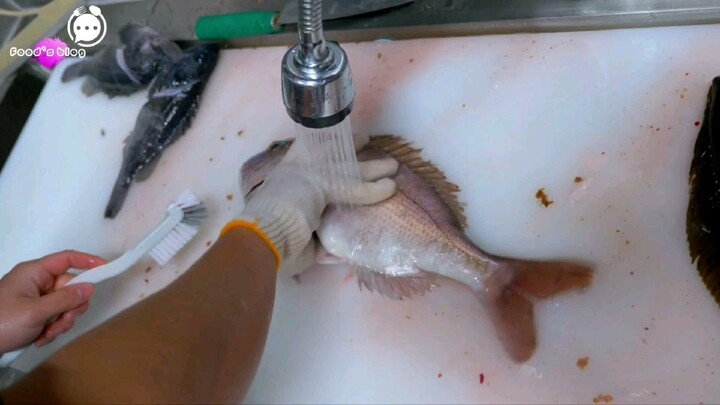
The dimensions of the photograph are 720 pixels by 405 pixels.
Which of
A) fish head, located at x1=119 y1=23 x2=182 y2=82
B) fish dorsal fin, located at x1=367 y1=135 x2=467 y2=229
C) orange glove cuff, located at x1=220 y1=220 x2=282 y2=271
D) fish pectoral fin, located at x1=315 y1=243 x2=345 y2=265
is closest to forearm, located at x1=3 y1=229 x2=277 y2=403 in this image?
orange glove cuff, located at x1=220 y1=220 x2=282 y2=271

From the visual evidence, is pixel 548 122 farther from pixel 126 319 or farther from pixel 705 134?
pixel 126 319

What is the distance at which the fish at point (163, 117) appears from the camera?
3.83 ft

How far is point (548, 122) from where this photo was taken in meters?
1.02

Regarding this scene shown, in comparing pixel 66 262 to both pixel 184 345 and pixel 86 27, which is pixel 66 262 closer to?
pixel 184 345

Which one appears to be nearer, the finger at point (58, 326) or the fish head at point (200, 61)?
the finger at point (58, 326)

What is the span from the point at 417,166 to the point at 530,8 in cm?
34

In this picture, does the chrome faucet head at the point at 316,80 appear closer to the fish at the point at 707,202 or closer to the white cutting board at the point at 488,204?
the white cutting board at the point at 488,204

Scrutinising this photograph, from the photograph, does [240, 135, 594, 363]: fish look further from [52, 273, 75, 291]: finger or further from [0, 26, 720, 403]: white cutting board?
[52, 273, 75, 291]: finger

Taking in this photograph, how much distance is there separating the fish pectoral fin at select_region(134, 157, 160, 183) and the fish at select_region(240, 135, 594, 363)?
0.23 meters

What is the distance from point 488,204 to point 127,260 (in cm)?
58

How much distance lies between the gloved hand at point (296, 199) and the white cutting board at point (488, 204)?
0.38ft

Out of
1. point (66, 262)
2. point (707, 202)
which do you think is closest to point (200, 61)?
point (66, 262)

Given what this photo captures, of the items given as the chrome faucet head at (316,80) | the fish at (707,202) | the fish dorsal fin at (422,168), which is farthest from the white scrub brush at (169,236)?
the fish at (707,202)

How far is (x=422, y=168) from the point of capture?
1017 mm
